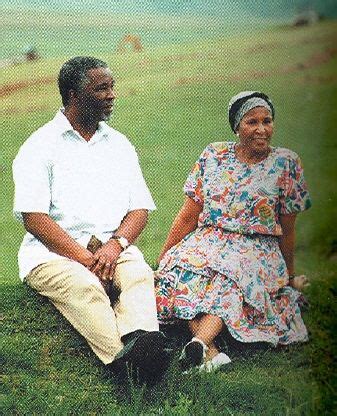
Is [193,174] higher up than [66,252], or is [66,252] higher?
[193,174]

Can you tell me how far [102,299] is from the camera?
10.8 feet

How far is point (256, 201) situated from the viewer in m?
3.40

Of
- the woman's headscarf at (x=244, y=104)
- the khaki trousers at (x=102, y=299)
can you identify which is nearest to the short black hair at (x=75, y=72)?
the woman's headscarf at (x=244, y=104)

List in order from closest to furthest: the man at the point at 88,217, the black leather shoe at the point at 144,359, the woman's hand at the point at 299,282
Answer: the black leather shoe at the point at 144,359
the man at the point at 88,217
the woman's hand at the point at 299,282

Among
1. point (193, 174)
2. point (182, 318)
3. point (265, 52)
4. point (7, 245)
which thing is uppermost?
point (265, 52)

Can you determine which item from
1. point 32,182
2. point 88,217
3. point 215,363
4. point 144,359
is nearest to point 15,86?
point 32,182

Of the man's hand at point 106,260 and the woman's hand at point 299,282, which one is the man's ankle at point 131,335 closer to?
the man's hand at point 106,260

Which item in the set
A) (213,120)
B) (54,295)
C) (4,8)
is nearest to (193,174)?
(213,120)

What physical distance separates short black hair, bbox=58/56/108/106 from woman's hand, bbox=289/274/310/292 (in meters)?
1.02

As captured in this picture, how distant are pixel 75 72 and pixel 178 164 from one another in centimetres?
50

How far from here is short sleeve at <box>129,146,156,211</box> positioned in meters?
3.40

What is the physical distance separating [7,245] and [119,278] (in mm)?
408

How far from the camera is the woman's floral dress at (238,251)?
3.40 metres

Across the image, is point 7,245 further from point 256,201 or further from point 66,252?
point 256,201
